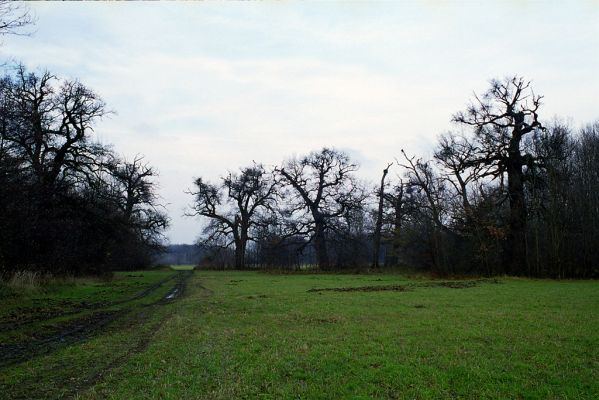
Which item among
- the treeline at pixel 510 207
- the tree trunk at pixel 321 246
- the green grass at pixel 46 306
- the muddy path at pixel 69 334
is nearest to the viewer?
the muddy path at pixel 69 334

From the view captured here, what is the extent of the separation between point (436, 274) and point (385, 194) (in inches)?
734

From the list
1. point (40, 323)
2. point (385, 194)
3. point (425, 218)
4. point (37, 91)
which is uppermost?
point (37, 91)

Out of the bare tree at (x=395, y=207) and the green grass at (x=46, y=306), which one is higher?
the bare tree at (x=395, y=207)

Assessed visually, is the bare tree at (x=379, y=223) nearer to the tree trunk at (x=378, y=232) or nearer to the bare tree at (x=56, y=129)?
the tree trunk at (x=378, y=232)

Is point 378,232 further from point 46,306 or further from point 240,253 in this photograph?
point 46,306

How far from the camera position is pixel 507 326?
10656mm

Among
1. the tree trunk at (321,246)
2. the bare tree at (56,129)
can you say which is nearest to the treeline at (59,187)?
the bare tree at (56,129)

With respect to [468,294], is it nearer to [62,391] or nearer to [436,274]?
[436,274]

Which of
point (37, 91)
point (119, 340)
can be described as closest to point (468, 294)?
point (119, 340)

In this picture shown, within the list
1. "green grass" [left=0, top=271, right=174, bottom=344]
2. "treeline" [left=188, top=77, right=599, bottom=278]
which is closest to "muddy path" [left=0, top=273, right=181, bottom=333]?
"green grass" [left=0, top=271, right=174, bottom=344]

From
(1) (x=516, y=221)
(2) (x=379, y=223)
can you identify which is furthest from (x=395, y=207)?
(1) (x=516, y=221)

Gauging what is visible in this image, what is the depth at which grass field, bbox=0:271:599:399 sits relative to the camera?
6.29 m

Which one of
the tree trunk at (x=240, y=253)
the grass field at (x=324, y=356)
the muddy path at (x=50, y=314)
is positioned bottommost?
the muddy path at (x=50, y=314)

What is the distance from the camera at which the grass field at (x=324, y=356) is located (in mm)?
6285
